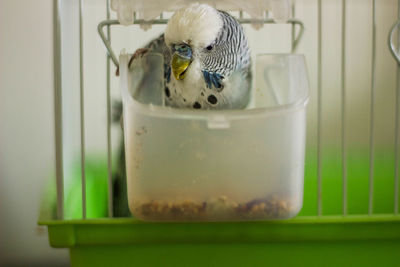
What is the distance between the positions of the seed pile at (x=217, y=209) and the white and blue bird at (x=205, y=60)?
17 cm

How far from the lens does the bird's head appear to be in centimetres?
59

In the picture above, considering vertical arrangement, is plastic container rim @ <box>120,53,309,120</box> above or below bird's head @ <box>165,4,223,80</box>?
below

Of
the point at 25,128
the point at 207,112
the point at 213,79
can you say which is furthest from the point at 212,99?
the point at 25,128

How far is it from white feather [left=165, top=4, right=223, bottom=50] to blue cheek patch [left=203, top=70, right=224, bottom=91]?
0.05 m

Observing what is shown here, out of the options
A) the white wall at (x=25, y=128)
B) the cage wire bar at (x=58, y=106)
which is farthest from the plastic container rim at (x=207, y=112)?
the white wall at (x=25, y=128)

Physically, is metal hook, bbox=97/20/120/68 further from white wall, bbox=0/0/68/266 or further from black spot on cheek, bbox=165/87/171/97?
white wall, bbox=0/0/68/266

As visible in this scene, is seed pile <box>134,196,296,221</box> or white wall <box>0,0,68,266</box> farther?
white wall <box>0,0,68,266</box>

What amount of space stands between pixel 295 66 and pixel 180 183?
214 millimetres

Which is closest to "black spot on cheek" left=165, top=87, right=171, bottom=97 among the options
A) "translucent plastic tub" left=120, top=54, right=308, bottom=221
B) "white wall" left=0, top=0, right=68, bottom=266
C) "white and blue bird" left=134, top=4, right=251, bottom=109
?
"white and blue bird" left=134, top=4, right=251, bottom=109

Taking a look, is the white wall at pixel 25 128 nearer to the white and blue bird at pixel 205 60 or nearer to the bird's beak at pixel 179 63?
the white and blue bird at pixel 205 60

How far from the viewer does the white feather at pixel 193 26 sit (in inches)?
23.1

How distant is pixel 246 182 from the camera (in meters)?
0.54

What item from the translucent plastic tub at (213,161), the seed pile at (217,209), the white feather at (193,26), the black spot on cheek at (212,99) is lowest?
the seed pile at (217,209)

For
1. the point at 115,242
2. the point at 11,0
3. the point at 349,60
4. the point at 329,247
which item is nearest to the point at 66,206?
the point at 115,242
